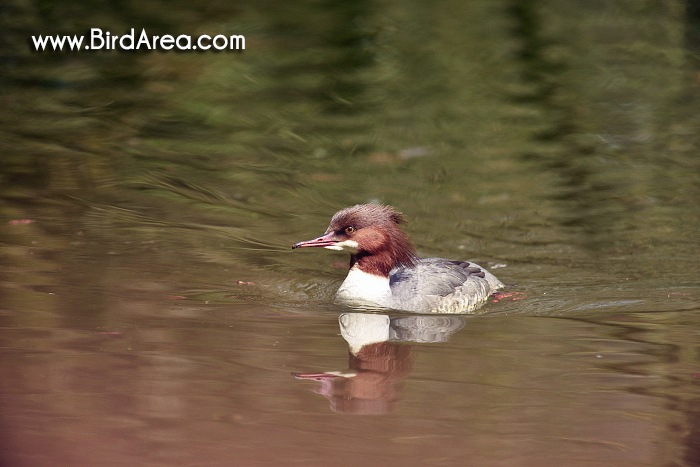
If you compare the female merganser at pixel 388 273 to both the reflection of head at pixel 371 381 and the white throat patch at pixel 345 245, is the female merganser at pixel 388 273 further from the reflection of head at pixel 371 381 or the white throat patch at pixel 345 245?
the reflection of head at pixel 371 381

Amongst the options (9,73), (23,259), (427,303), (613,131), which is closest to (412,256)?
(427,303)

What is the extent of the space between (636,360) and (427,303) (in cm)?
229

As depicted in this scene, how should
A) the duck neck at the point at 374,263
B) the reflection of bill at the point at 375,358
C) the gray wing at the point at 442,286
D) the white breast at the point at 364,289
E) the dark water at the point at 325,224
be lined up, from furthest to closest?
the duck neck at the point at 374,263 < the gray wing at the point at 442,286 < the white breast at the point at 364,289 < the reflection of bill at the point at 375,358 < the dark water at the point at 325,224

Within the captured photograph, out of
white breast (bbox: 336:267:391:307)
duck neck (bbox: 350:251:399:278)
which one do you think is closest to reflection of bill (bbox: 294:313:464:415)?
white breast (bbox: 336:267:391:307)

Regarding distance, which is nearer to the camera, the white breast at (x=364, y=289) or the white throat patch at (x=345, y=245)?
the white breast at (x=364, y=289)

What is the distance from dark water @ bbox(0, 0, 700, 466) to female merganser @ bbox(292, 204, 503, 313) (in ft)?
1.08

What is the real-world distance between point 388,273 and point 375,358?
234 cm

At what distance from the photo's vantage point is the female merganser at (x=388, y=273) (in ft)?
30.2

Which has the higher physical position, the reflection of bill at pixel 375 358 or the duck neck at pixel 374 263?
the duck neck at pixel 374 263

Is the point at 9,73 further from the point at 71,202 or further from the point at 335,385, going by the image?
the point at 335,385

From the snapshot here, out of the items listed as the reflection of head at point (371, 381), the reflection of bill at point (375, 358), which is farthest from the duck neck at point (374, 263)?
the reflection of head at point (371, 381)

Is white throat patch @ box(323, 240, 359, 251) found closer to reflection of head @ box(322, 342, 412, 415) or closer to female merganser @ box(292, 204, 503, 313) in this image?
female merganser @ box(292, 204, 503, 313)

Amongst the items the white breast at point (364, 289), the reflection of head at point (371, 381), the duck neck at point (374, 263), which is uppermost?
the duck neck at point (374, 263)

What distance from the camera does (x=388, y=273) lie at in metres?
9.52
